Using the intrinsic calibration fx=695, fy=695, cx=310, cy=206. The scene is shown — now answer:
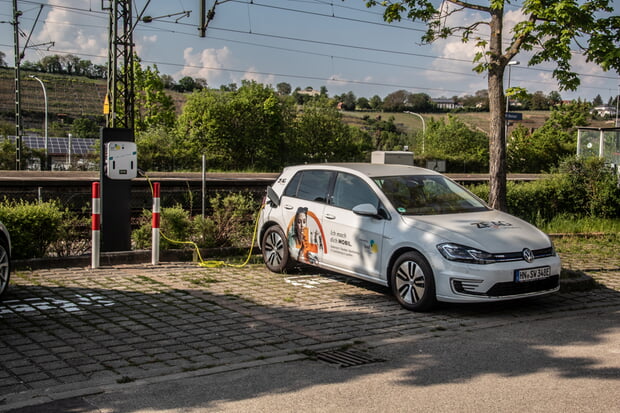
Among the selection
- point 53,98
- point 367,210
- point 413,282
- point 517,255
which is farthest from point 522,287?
point 53,98

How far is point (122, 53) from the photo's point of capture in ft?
81.6

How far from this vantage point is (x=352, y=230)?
8.94 metres

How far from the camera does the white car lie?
779 cm

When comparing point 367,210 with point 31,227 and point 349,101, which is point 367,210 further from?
point 349,101

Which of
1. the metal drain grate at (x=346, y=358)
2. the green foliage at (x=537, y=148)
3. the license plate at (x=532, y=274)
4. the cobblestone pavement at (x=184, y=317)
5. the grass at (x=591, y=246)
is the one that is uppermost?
the green foliage at (x=537, y=148)

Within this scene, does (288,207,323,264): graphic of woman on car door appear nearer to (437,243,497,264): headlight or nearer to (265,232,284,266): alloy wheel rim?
(265,232,284,266): alloy wheel rim

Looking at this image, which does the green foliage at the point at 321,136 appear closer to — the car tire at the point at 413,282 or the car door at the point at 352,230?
the car door at the point at 352,230

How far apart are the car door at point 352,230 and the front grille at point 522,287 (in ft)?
4.85

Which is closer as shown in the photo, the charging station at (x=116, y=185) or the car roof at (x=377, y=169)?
the car roof at (x=377, y=169)

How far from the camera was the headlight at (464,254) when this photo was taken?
7723mm

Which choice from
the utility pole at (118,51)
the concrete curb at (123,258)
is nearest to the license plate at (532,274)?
the concrete curb at (123,258)

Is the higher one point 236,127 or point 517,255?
point 236,127

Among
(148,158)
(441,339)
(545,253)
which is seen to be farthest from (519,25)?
(148,158)

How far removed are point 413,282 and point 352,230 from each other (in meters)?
1.21
